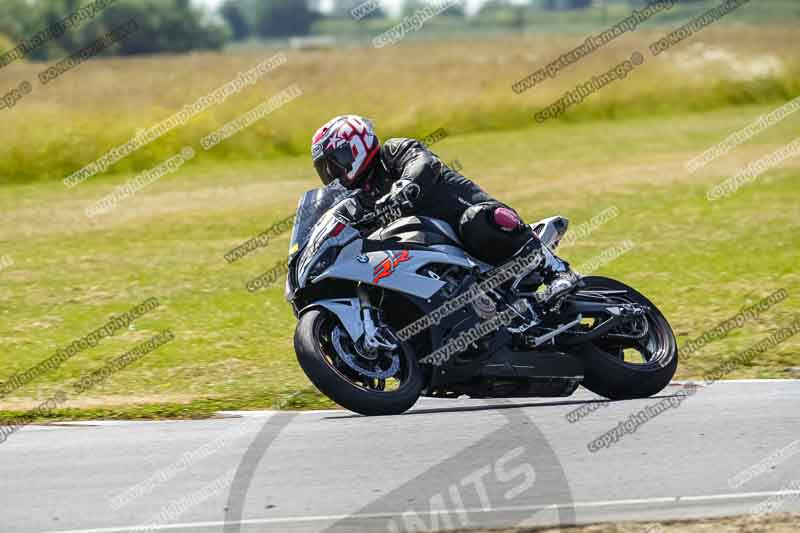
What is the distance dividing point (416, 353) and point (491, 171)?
61.3 feet

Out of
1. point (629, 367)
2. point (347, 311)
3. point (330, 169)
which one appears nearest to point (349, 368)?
point (347, 311)

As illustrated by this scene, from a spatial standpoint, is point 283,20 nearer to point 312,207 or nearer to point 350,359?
point 312,207

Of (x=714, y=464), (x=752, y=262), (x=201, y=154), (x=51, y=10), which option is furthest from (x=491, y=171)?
(x=51, y=10)

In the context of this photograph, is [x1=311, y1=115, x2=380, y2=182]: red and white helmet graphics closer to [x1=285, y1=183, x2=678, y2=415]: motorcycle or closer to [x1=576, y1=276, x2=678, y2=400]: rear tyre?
[x1=285, y1=183, x2=678, y2=415]: motorcycle

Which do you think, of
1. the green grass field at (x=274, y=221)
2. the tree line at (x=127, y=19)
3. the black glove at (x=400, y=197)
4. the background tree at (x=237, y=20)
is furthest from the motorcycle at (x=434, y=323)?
the background tree at (x=237, y=20)

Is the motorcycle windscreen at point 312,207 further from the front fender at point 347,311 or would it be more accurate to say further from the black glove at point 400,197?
the front fender at point 347,311

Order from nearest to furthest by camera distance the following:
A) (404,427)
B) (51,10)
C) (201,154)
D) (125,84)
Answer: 1. (404,427)
2. (201,154)
3. (125,84)
4. (51,10)

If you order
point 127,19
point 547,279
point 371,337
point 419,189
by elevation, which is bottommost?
point 127,19

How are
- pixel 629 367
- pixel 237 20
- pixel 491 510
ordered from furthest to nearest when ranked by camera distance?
pixel 237 20 → pixel 629 367 → pixel 491 510

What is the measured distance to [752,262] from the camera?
48.8ft

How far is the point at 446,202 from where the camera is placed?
8039 mm

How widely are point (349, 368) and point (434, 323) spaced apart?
2.16ft

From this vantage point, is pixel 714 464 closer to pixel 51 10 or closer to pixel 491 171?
pixel 491 171

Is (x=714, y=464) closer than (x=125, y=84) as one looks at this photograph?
Yes
